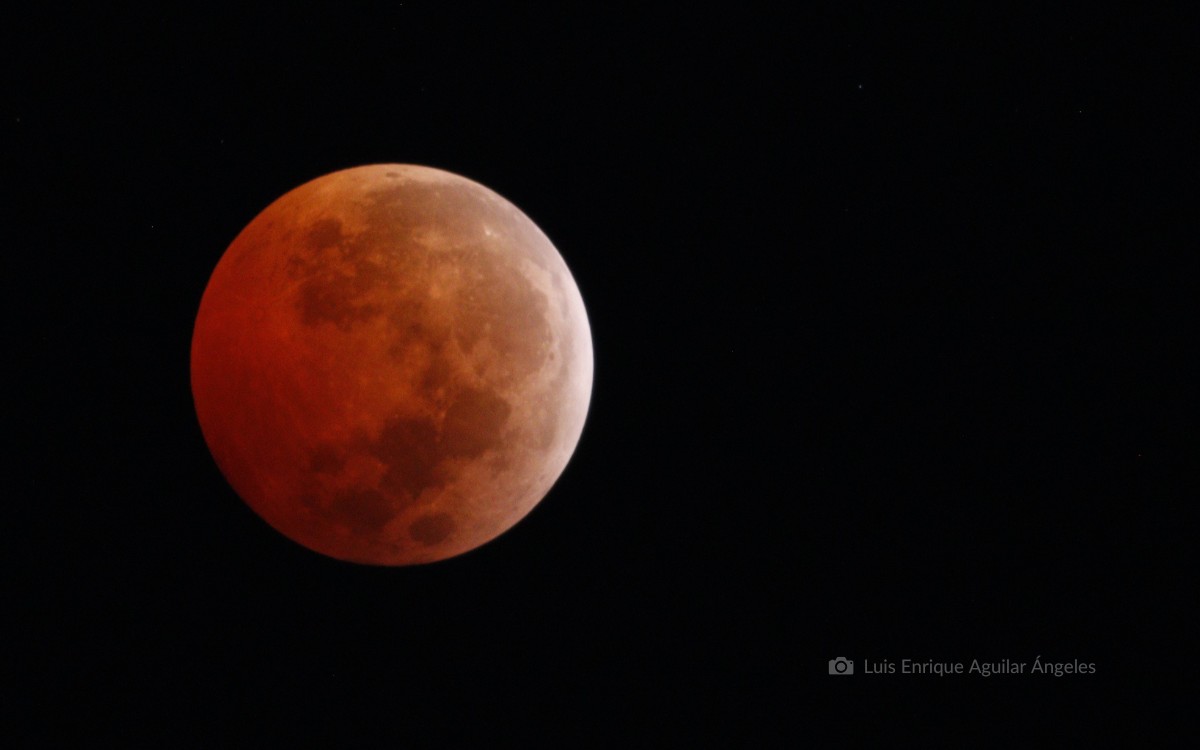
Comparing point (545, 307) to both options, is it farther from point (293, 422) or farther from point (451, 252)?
point (293, 422)

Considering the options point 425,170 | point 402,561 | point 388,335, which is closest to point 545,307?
point 388,335

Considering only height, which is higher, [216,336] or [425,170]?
[425,170]

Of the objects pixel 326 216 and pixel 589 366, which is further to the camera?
pixel 589 366

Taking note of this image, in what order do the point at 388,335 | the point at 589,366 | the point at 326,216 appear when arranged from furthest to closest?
the point at 589,366 < the point at 326,216 < the point at 388,335

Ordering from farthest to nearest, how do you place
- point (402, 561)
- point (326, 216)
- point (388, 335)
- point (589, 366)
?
1. point (589, 366)
2. point (402, 561)
3. point (326, 216)
4. point (388, 335)

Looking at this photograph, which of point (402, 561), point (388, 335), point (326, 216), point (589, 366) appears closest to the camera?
point (388, 335)

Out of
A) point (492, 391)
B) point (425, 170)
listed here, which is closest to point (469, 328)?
point (492, 391)

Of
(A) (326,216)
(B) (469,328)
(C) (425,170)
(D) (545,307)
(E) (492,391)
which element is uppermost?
(C) (425,170)

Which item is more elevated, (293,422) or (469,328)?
(469,328)

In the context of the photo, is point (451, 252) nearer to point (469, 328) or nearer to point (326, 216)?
point (469, 328)
